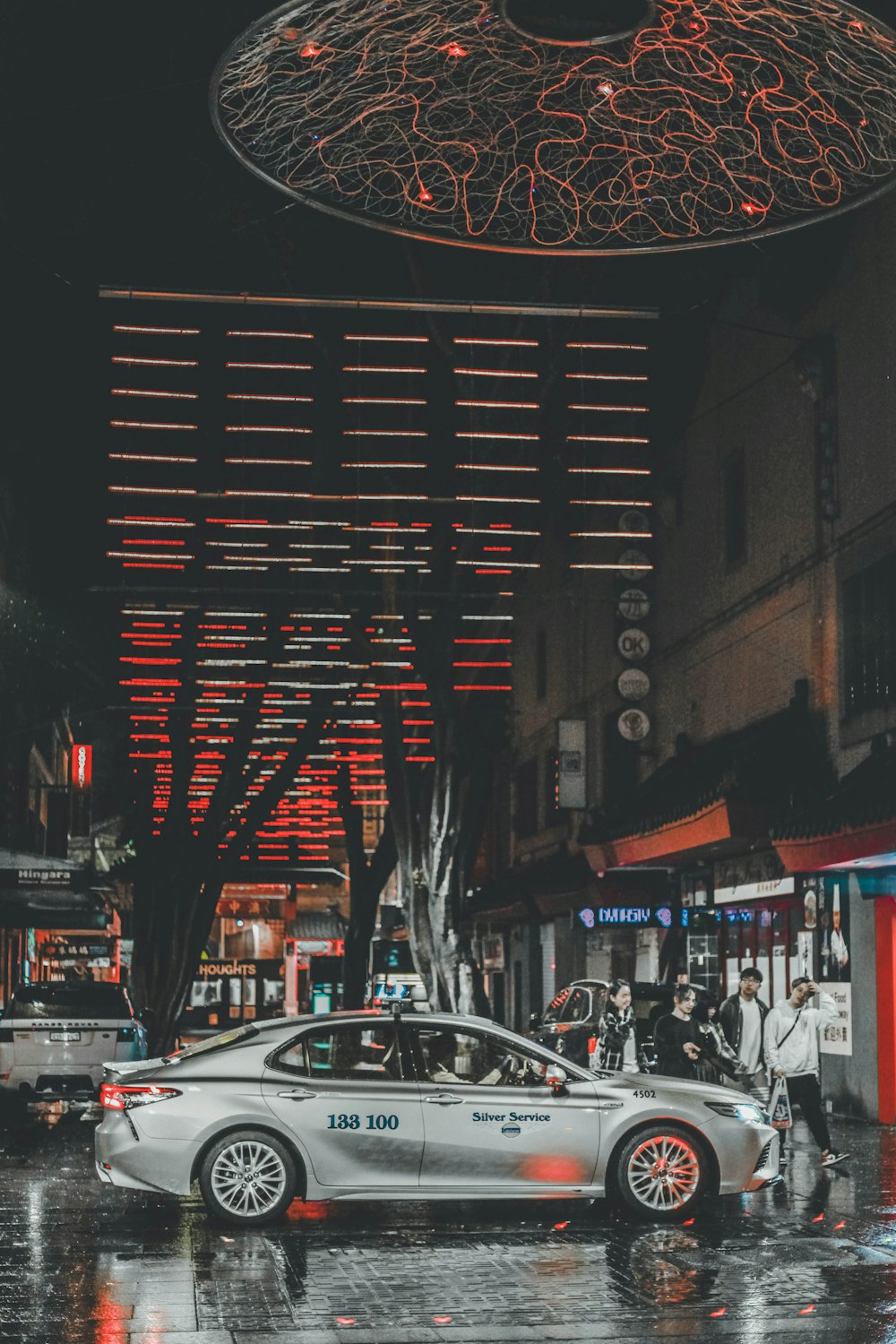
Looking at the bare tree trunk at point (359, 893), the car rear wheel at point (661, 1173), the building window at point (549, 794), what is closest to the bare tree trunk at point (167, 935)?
the building window at point (549, 794)

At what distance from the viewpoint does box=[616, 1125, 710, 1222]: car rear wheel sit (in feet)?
42.5

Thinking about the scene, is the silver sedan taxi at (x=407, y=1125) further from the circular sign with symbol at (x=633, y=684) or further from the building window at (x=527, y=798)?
the building window at (x=527, y=798)

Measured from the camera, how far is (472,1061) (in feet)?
42.9

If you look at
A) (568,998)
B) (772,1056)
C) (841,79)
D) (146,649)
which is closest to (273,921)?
(146,649)

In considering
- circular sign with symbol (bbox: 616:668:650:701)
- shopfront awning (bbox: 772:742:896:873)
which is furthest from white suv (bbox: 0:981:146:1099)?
circular sign with symbol (bbox: 616:668:650:701)

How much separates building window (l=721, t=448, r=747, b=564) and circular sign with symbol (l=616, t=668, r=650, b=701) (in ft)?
17.6

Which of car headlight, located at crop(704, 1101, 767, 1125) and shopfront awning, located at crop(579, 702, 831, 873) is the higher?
shopfront awning, located at crop(579, 702, 831, 873)

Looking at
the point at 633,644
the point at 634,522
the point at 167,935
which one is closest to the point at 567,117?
the point at 634,522

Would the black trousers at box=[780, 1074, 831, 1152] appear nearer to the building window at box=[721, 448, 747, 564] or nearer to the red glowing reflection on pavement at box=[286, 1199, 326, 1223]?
the red glowing reflection on pavement at box=[286, 1199, 326, 1223]

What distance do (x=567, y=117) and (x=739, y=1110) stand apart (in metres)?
7.04

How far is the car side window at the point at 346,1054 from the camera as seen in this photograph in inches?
512

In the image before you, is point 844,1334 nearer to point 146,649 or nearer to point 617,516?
point 617,516

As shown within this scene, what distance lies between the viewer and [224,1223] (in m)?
12.8

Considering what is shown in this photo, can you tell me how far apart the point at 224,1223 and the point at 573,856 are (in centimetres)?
2464
